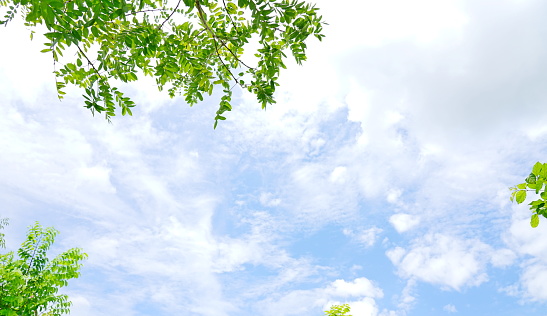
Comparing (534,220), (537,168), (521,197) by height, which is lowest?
(534,220)

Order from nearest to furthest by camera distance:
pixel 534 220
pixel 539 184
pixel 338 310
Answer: pixel 539 184
pixel 534 220
pixel 338 310

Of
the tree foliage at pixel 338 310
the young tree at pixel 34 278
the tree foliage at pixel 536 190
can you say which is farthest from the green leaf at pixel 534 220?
the young tree at pixel 34 278

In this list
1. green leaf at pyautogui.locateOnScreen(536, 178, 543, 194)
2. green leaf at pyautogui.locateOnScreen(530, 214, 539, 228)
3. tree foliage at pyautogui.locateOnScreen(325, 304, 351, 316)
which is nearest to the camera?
green leaf at pyautogui.locateOnScreen(536, 178, 543, 194)

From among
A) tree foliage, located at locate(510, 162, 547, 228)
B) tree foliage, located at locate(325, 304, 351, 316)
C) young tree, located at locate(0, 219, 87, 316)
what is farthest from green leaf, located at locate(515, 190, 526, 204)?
young tree, located at locate(0, 219, 87, 316)

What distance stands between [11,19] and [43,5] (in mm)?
2036

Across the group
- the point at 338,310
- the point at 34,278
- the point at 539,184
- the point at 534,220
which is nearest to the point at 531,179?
the point at 539,184

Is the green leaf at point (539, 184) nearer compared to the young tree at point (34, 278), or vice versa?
the green leaf at point (539, 184)

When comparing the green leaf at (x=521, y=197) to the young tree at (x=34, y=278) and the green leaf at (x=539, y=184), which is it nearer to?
the green leaf at (x=539, y=184)

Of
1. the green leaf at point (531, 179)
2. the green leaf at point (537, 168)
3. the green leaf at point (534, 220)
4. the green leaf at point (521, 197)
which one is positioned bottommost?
the green leaf at point (534, 220)

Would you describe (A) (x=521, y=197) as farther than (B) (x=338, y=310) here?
No

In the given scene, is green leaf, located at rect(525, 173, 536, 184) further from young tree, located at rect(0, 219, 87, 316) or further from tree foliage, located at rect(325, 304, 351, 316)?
young tree, located at rect(0, 219, 87, 316)

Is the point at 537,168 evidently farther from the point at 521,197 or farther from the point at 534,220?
the point at 534,220

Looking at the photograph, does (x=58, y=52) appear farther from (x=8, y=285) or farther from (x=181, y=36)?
(x=8, y=285)

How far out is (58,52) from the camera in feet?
11.9
